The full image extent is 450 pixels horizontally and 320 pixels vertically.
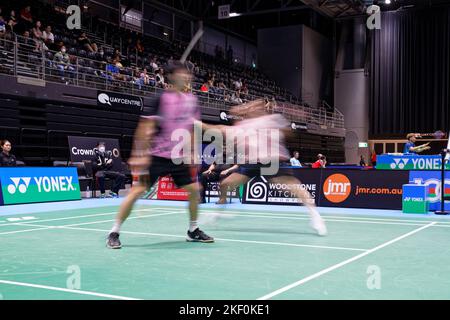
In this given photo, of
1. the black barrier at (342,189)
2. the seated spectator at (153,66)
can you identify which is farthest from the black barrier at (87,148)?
the black barrier at (342,189)

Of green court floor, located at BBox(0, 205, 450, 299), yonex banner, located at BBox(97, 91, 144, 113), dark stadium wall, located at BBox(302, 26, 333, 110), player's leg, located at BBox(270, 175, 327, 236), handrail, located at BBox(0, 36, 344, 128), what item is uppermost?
dark stadium wall, located at BBox(302, 26, 333, 110)

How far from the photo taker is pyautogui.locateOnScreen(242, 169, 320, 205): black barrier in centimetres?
1286

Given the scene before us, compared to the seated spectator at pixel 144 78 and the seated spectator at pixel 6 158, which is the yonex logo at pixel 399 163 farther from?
the seated spectator at pixel 6 158

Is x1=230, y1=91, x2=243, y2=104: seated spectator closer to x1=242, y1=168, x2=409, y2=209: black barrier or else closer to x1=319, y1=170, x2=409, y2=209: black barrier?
x1=242, y1=168, x2=409, y2=209: black barrier

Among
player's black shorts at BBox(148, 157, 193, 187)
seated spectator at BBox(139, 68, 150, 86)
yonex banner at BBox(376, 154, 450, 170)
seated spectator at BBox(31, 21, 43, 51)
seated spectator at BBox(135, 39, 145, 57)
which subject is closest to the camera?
player's black shorts at BBox(148, 157, 193, 187)

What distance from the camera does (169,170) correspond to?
615 centimetres

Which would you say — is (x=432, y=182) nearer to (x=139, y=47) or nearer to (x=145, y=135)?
(x=145, y=135)

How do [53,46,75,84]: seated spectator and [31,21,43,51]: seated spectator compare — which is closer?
[31,21,43,51]: seated spectator

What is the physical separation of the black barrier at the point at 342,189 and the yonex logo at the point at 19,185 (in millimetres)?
5453

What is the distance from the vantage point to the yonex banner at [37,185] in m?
12.3

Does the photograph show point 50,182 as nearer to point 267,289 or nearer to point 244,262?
point 244,262

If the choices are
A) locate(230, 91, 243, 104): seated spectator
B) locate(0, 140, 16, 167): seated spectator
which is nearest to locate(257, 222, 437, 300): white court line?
locate(0, 140, 16, 167): seated spectator

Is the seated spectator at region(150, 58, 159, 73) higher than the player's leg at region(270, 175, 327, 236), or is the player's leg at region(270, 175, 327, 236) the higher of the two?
the seated spectator at region(150, 58, 159, 73)

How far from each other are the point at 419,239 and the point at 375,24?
29.6 m
